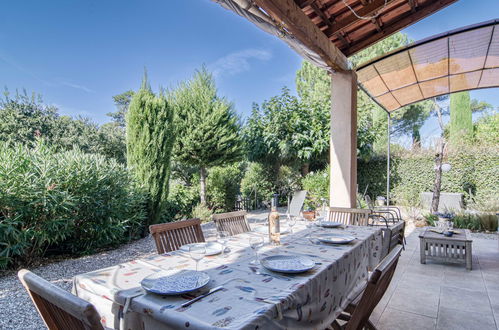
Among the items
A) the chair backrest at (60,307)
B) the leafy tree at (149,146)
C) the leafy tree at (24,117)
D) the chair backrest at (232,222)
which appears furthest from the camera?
the leafy tree at (24,117)

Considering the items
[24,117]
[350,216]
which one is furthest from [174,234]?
[24,117]

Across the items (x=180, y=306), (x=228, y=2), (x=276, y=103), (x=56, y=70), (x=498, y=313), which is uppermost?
(x=56, y=70)

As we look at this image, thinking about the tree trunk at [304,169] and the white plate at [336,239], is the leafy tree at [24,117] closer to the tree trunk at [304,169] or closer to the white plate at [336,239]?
the tree trunk at [304,169]

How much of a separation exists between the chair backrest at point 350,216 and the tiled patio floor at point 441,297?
0.71 meters

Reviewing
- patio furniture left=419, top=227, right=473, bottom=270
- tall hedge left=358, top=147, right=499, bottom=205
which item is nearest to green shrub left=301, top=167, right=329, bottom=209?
tall hedge left=358, top=147, right=499, bottom=205

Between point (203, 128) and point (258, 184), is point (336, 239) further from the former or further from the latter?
point (258, 184)

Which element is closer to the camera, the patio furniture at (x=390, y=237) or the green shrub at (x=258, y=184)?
the patio furniture at (x=390, y=237)

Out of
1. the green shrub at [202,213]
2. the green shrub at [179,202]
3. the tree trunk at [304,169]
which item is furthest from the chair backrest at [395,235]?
the tree trunk at [304,169]

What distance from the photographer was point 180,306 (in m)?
0.96

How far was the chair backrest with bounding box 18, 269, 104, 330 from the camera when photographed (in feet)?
2.27

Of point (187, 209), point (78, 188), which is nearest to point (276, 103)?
point (187, 209)

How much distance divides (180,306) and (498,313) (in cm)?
270

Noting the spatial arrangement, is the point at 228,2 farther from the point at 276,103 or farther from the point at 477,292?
the point at 276,103

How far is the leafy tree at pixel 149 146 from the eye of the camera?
16.9 feet
